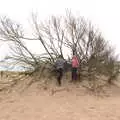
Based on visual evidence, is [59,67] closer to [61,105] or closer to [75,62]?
[75,62]

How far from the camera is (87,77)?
25500 millimetres

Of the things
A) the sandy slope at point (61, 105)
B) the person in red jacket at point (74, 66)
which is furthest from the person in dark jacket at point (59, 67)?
the sandy slope at point (61, 105)

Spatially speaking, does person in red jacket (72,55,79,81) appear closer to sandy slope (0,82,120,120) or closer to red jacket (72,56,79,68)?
red jacket (72,56,79,68)

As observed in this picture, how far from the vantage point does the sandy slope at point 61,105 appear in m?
17.0

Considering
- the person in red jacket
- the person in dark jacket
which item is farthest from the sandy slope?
the person in dark jacket

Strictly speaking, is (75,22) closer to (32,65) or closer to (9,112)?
(32,65)

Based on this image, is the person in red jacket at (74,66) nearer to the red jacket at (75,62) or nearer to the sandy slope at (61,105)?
the red jacket at (75,62)

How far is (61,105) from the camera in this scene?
2000 cm

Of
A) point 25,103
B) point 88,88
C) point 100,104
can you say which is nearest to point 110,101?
point 100,104

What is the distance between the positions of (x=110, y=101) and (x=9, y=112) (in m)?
6.67

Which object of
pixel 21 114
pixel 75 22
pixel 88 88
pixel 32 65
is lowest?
pixel 21 114

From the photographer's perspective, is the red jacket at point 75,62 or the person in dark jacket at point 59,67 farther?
the person in dark jacket at point 59,67

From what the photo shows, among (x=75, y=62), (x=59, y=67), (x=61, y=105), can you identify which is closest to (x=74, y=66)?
(x=75, y=62)

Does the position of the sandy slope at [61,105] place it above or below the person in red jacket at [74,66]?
below
